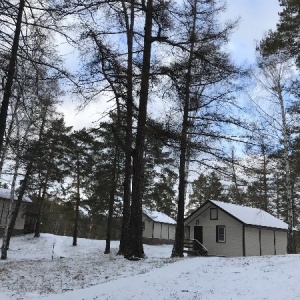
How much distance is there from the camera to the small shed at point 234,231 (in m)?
26.5

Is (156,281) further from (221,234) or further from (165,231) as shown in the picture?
(165,231)

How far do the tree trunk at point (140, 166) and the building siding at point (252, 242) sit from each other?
15.9 m

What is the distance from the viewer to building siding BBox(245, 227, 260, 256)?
26.3 metres

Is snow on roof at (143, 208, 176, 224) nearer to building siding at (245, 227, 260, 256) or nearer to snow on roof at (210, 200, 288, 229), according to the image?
snow on roof at (210, 200, 288, 229)

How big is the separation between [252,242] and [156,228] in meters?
19.1

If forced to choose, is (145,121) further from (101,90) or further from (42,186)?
(42,186)

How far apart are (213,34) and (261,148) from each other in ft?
16.8

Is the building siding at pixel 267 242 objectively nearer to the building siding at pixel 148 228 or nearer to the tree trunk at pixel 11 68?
the building siding at pixel 148 228

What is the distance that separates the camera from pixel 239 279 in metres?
8.81

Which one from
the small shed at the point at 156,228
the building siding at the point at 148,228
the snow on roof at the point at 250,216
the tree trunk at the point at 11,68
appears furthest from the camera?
the building siding at the point at 148,228

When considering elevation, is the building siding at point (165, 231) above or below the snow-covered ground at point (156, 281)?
above

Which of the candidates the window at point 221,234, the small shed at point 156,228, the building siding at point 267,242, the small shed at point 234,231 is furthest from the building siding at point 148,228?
the building siding at point 267,242

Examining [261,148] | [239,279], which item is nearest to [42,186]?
[261,148]

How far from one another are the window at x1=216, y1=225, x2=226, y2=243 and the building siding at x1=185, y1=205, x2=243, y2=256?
25 centimetres
